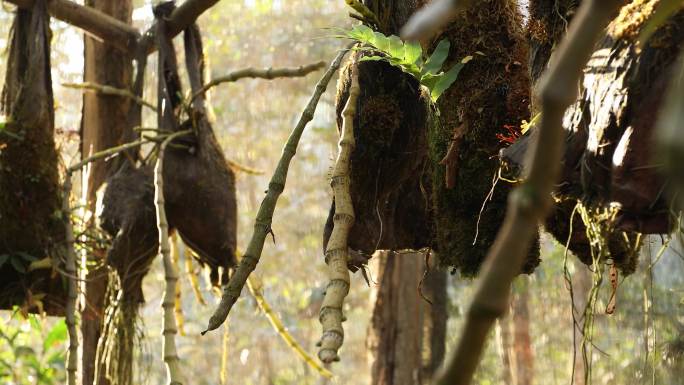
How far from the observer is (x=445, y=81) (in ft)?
4.50

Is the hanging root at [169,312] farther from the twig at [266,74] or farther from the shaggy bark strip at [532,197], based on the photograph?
the shaggy bark strip at [532,197]

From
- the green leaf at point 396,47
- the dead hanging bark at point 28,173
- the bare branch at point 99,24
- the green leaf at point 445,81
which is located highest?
the bare branch at point 99,24

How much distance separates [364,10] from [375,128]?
0.69 ft

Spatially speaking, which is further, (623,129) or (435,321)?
(435,321)

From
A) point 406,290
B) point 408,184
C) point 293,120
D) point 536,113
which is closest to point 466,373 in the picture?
point 536,113

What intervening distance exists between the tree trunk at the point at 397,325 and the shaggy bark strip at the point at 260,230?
290cm

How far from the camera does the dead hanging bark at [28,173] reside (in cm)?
296

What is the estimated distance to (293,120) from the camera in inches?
456

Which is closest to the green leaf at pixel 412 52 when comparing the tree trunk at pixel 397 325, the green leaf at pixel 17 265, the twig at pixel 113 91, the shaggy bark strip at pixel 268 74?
the shaggy bark strip at pixel 268 74

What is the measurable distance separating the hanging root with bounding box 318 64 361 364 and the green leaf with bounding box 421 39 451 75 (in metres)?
0.15

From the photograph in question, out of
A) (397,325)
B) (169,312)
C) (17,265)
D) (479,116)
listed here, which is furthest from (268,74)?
(397,325)

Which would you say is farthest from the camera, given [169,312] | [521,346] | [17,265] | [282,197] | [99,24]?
[282,197]

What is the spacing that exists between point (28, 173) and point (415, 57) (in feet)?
6.82

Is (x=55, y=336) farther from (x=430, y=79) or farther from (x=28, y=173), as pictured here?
(x=430, y=79)
